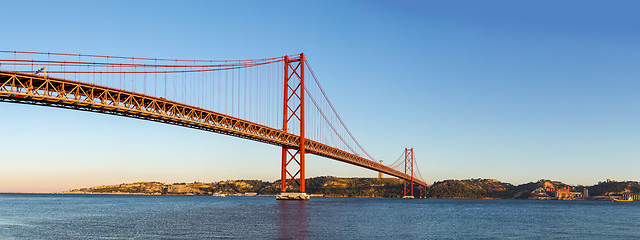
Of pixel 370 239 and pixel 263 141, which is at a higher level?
pixel 263 141

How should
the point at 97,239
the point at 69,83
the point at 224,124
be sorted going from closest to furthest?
the point at 97,239 → the point at 69,83 → the point at 224,124

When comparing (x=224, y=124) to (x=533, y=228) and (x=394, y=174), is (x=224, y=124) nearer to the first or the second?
(x=533, y=228)

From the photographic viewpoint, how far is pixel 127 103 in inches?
2061

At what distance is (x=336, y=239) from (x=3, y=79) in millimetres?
29454

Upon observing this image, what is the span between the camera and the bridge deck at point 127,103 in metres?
43.2

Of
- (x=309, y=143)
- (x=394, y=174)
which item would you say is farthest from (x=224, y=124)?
(x=394, y=174)

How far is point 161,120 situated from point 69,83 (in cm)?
1216

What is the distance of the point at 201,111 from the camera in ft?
200

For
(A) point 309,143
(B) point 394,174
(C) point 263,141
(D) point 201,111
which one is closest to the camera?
(D) point 201,111

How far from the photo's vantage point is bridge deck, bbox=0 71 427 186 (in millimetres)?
43156

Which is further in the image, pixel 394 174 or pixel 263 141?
pixel 394 174

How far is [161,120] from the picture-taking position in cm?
5662

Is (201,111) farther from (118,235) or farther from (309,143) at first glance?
(118,235)

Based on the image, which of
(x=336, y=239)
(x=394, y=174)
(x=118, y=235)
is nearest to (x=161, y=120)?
A: (x=118, y=235)
